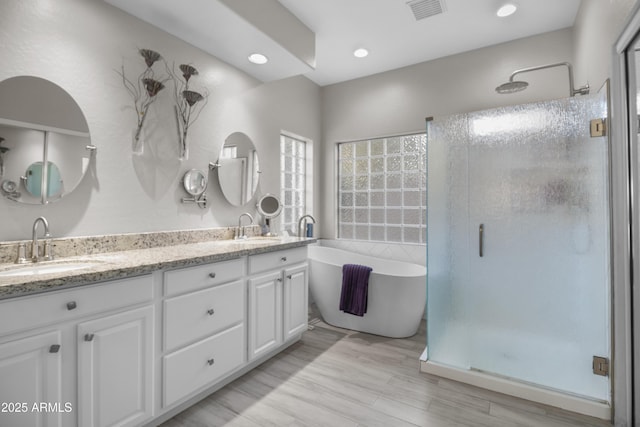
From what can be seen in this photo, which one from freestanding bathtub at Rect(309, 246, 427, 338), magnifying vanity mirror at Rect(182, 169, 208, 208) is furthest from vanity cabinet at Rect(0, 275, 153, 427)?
freestanding bathtub at Rect(309, 246, 427, 338)

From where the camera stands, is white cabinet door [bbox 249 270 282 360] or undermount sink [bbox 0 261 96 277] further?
white cabinet door [bbox 249 270 282 360]

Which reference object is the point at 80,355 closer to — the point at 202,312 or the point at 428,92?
the point at 202,312

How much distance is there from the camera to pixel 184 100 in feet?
7.98

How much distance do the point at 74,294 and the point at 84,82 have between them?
4.27 ft

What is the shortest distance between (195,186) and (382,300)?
6.14 ft

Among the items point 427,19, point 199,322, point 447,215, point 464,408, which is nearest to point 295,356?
point 199,322

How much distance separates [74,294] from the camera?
1.29 meters

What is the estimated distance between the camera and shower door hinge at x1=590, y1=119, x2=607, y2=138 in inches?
72.6

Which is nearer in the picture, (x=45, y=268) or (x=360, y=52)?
(x=45, y=268)

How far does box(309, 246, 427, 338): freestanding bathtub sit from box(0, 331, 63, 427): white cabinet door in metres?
2.19

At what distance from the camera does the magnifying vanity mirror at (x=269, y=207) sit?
10.4 feet

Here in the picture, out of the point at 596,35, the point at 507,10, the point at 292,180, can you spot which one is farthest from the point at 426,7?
the point at 292,180

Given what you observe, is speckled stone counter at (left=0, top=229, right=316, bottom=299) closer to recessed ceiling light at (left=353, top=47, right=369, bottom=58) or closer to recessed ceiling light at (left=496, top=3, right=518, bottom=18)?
recessed ceiling light at (left=353, top=47, right=369, bottom=58)

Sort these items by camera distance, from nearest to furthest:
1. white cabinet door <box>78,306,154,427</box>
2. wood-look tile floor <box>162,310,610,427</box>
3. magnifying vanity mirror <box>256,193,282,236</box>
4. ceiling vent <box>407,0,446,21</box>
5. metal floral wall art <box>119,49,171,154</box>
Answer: white cabinet door <box>78,306,154,427</box> < wood-look tile floor <box>162,310,610,427</box> < metal floral wall art <box>119,49,171,154</box> < ceiling vent <box>407,0,446,21</box> < magnifying vanity mirror <box>256,193,282,236</box>
